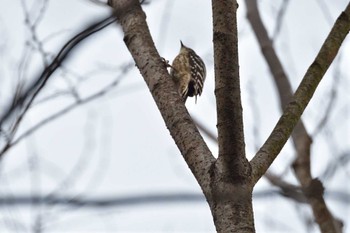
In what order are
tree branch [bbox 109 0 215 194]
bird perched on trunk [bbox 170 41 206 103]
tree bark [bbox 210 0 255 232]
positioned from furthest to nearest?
bird perched on trunk [bbox 170 41 206 103]
tree branch [bbox 109 0 215 194]
tree bark [bbox 210 0 255 232]

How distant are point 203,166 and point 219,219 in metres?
0.22

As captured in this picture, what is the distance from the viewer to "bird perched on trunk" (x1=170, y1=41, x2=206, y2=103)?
582 centimetres

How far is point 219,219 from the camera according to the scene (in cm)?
202

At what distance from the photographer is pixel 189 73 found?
591 cm

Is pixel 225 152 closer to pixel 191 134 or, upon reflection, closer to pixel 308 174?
pixel 191 134

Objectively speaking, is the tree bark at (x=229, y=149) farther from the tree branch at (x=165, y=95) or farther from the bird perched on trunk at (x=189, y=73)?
the bird perched on trunk at (x=189, y=73)

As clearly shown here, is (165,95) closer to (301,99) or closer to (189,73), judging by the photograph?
(301,99)

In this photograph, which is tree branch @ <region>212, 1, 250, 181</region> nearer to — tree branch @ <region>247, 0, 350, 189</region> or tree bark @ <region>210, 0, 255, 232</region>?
tree bark @ <region>210, 0, 255, 232</region>

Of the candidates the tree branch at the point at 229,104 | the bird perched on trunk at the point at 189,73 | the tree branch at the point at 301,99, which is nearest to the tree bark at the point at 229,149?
the tree branch at the point at 229,104

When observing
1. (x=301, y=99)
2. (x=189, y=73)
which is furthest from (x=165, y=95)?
(x=189, y=73)

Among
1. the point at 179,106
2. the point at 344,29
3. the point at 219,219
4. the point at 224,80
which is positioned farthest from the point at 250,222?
the point at 344,29

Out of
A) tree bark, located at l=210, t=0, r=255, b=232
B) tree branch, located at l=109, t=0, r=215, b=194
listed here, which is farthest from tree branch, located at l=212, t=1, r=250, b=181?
tree branch, located at l=109, t=0, r=215, b=194

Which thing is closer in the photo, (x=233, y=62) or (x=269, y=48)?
(x=233, y=62)

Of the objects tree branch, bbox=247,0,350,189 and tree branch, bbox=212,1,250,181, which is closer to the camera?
tree branch, bbox=212,1,250,181
